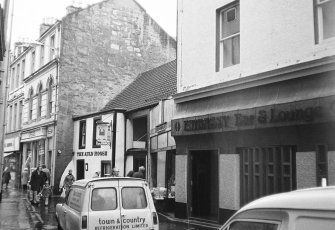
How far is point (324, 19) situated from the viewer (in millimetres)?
9531

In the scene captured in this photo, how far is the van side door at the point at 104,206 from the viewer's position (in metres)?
8.45

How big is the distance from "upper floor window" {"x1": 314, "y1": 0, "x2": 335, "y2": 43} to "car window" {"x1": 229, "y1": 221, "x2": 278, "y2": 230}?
23.7 feet

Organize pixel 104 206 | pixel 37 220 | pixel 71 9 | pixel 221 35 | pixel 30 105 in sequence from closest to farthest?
pixel 104 206 < pixel 221 35 < pixel 37 220 < pixel 71 9 < pixel 30 105

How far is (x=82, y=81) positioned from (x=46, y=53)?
408 centimetres

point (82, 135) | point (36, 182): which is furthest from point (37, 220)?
point (82, 135)

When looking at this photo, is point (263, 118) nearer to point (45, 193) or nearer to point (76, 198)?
point (76, 198)

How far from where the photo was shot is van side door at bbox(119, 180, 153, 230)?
8.70m

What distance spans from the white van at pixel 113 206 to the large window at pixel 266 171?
10.6 feet

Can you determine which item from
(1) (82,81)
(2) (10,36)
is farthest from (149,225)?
(1) (82,81)

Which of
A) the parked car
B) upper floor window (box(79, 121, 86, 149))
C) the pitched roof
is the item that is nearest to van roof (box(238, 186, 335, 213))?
the parked car

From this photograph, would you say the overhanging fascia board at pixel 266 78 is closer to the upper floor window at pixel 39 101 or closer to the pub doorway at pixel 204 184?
the pub doorway at pixel 204 184

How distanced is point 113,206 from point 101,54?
19871 mm

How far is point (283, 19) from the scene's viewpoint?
34.0 ft

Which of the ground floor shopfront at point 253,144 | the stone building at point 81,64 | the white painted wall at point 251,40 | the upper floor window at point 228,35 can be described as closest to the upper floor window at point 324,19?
the white painted wall at point 251,40
